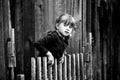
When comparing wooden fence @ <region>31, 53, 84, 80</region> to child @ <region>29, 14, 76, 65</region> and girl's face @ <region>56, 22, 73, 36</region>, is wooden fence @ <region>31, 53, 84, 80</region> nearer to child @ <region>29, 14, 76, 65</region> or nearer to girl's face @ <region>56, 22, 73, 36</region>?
child @ <region>29, 14, 76, 65</region>

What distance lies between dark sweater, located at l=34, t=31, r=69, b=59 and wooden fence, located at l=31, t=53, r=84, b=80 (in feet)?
0.28

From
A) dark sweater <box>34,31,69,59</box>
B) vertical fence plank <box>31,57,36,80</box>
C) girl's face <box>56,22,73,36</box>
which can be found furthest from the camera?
girl's face <box>56,22,73,36</box>

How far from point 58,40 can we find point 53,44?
0.21ft

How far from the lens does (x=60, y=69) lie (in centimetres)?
322

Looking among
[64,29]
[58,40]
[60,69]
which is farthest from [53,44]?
[60,69]

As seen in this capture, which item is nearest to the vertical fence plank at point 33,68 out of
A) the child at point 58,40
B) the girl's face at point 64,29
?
the child at point 58,40

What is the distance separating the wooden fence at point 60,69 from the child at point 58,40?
74 mm

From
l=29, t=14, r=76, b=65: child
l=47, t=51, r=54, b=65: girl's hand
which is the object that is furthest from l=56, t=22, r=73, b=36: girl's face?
l=47, t=51, r=54, b=65: girl's hand

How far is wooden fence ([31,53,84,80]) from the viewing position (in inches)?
114

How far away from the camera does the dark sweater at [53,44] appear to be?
9.57 ft

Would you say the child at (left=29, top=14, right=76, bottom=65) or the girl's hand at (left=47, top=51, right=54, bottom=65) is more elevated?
the child at (left=29, top=14, right=76, bottom=65)

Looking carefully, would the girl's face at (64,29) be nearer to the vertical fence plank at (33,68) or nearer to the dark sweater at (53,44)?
the dark sweater at (53,44)

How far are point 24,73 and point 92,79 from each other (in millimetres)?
1444

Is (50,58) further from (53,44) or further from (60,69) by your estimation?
(60,69)
